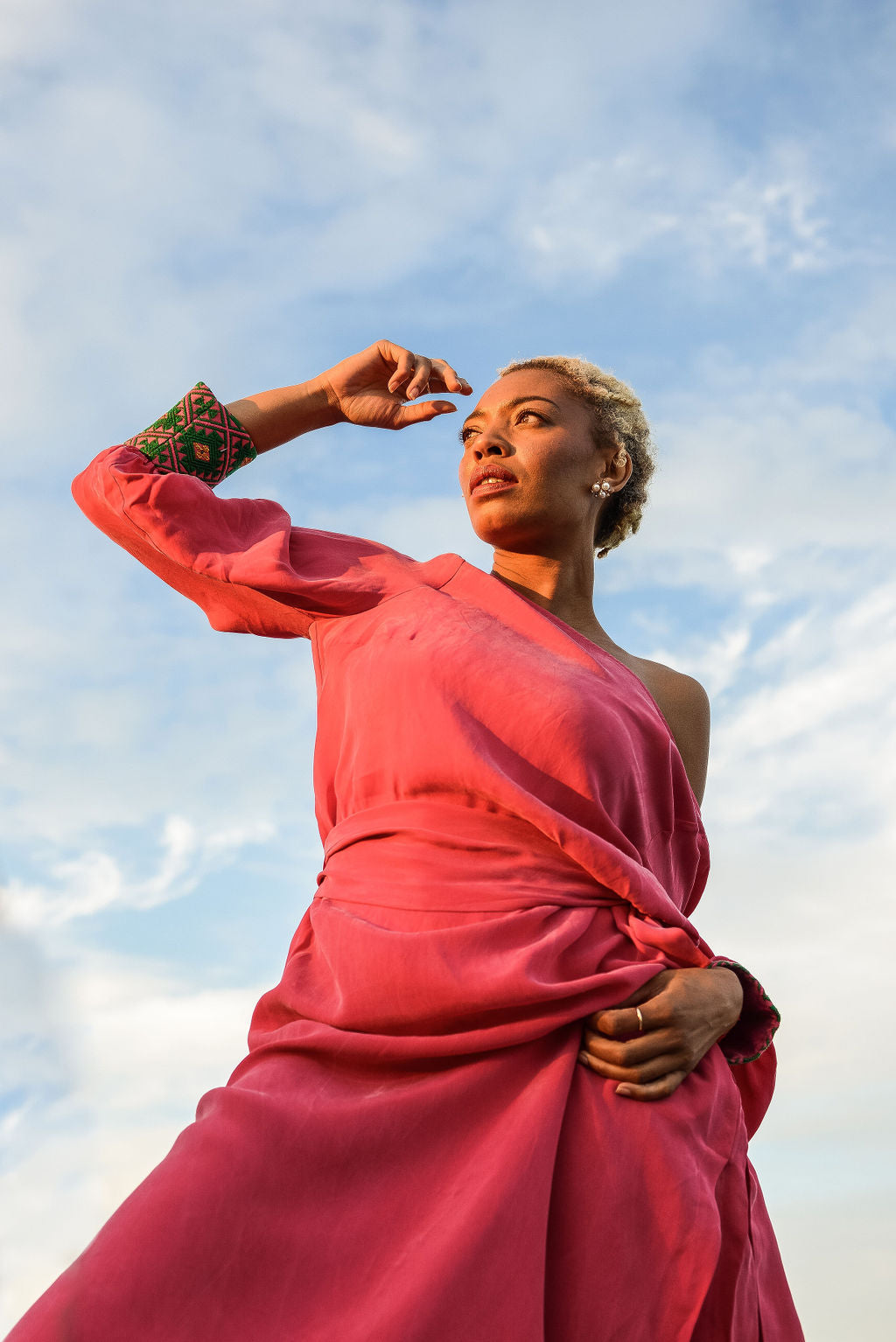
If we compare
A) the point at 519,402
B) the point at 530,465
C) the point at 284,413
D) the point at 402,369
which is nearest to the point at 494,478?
the point at 530,465

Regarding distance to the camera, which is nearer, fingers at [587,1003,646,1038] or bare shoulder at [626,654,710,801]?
fingers at [587,1003,646,1038]

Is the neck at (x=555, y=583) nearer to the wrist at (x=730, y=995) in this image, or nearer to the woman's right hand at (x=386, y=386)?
the woman's right hand at (x=386, y=386)

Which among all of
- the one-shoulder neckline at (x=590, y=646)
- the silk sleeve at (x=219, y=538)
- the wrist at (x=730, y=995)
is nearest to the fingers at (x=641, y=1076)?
the wrist at (x=730, y=995)

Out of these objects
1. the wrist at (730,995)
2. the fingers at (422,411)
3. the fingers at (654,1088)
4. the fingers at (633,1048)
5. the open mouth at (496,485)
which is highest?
the fingers at (422,411)

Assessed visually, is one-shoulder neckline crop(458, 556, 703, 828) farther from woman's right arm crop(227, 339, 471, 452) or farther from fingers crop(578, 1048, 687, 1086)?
fingers crop(578, 1048, 687, 1086)

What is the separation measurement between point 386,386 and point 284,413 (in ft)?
1.10

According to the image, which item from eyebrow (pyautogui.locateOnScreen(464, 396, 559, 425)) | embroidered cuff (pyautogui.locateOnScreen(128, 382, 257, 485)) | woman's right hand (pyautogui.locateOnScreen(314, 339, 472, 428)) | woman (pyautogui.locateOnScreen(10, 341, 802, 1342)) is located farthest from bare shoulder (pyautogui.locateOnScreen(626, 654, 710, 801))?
embroidered cuff (pyautogui.locateOnScreen(128, 382, 257, 485))

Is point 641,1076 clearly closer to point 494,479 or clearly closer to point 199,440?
point 494,479

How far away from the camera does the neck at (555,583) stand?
13.9 ft

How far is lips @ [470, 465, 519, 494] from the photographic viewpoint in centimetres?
411

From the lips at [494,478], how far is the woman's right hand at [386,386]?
221 mm

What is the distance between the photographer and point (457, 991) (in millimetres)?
2963

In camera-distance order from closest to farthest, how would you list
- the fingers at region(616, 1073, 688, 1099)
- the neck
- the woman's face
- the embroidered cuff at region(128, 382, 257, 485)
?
the fingers at region(616, 1073, 688, 1099), the embroidered cuff at region(128, 382, 257, 485), the woman's face, the neck

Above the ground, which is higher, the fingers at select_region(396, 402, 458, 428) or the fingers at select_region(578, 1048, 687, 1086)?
the fingers at select_region(396, 402, 458, 428)
